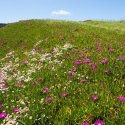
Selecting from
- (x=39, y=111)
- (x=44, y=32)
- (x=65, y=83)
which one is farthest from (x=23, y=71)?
(x=44, y=32)

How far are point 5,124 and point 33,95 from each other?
94.9 inches

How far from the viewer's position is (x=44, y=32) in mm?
30047

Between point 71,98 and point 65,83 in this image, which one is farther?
point 65,83

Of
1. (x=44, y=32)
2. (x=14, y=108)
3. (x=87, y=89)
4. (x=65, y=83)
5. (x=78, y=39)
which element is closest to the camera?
(x=14, y=108)

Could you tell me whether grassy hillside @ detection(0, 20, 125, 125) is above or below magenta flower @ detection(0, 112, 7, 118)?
above

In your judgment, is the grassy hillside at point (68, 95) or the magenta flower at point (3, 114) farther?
the magenta flower at point (3, 114)

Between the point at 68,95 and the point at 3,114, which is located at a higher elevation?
the point at 68,95

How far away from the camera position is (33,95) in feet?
31.6

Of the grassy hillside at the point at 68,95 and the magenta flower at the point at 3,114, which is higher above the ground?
the grassy hillside at the point at 68,95

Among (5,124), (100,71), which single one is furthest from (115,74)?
(5,124)

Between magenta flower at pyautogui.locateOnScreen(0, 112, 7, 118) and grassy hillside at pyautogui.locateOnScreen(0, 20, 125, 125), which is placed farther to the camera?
magenta flower at pyautogui.locateOnScreen(0, 112, 7, 118)

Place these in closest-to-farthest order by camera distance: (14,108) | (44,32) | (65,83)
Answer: (14,108) < (65,83) < (44,32)

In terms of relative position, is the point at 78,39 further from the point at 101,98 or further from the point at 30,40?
the point at 101,98

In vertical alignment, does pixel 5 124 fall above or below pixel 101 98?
below
